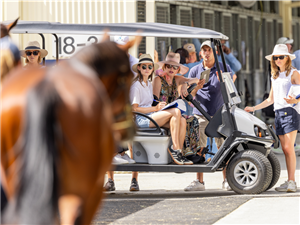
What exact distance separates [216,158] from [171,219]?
1.70 metres

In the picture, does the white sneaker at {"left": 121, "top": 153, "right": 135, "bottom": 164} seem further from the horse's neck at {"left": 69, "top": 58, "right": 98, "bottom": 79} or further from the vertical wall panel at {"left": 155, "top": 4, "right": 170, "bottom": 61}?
the horse's neck at {"left": 69, "top": 58, "right": 98, "bottom": 79}

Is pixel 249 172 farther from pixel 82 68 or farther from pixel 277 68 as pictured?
pixel 82 68

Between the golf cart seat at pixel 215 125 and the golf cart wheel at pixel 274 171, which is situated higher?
the golf cart seat at pixel 215 125

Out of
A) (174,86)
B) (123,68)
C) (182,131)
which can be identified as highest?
(174,86)

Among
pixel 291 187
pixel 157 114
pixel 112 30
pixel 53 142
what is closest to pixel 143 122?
pixel 157 114

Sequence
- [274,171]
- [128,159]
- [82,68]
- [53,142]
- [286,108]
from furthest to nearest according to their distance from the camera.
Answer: [286,108], [128,159], [274,171], [82,68], [53,142]

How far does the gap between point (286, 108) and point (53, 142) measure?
5414 mm

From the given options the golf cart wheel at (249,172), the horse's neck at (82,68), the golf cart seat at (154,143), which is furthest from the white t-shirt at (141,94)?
the horse's neck at (82,68)

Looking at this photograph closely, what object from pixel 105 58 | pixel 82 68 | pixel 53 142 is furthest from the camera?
pixel 105 58

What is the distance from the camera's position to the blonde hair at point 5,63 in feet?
8.69

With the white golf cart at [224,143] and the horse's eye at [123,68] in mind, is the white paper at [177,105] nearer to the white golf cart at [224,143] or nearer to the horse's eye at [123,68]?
the white golf cart at [224,143]

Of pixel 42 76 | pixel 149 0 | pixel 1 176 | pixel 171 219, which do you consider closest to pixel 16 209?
pixel 1 176

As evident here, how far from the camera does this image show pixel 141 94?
6.94 metres

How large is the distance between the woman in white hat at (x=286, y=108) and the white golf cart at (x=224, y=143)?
23 centimetres
